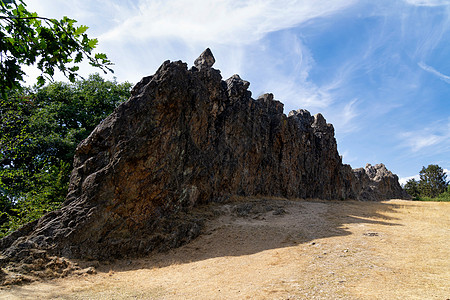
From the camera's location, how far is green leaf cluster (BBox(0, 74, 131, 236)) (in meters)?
14.3

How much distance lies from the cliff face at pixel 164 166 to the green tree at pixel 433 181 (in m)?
51.0

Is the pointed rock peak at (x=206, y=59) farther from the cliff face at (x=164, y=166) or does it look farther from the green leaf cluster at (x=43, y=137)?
the green leaf cluster at (x=43, y=137)

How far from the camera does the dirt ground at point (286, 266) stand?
6.41 metres

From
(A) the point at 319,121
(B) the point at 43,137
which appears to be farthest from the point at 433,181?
(B) the point at 43,137

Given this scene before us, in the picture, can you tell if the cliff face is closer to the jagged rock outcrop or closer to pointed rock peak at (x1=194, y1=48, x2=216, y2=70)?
pointed rock peak at (x1=194, y1=48, x2=216, y2=70)

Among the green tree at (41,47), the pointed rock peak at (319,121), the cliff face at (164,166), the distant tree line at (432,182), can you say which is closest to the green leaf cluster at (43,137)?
the cliff face at (164,166)

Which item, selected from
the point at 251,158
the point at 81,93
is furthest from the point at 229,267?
the point at 81,93

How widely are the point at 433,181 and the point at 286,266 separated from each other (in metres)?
67.5

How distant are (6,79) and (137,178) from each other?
33.9 ft

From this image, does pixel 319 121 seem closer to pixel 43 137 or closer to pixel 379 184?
pixel 379 184

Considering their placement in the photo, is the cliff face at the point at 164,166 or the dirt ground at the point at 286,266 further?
the cliff face at the point at 164,166

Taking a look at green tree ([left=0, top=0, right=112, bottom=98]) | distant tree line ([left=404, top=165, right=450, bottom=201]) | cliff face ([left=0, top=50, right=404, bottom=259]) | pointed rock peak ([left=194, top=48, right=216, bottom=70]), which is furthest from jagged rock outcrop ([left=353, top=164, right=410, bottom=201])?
green tree ([left=0, top=0, right=112, bottom=98])

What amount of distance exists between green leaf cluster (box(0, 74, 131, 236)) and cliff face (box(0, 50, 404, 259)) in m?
3.20

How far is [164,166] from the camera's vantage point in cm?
1406
